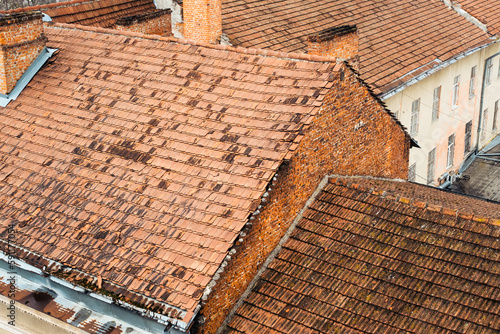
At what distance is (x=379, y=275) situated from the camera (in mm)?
9586

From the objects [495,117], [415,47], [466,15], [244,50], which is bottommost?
[495,117]

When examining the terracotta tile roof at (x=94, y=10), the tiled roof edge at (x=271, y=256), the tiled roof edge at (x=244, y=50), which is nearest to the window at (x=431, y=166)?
the terracotta tile roof at (x=94, y=10)

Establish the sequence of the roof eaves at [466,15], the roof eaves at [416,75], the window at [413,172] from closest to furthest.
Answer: the roof eaves at [416,75] → the window at [413,172] → the roof eaves at [466,15]

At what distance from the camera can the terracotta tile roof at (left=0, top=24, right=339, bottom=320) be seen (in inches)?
364

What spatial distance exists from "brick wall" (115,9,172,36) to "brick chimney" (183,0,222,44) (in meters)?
1.61

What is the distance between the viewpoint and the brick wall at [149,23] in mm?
17469

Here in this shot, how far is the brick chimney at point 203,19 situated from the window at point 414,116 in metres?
8.20

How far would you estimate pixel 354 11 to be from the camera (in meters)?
21.5

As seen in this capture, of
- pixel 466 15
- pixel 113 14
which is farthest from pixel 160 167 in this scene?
pixel 466 15

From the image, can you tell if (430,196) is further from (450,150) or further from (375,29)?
(450,150)

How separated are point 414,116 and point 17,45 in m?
13.6

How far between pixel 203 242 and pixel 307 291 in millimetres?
1801

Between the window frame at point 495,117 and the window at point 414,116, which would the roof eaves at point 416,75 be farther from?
the window frame at point 495,117

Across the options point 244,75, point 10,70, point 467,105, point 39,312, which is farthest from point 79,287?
point 467,105
